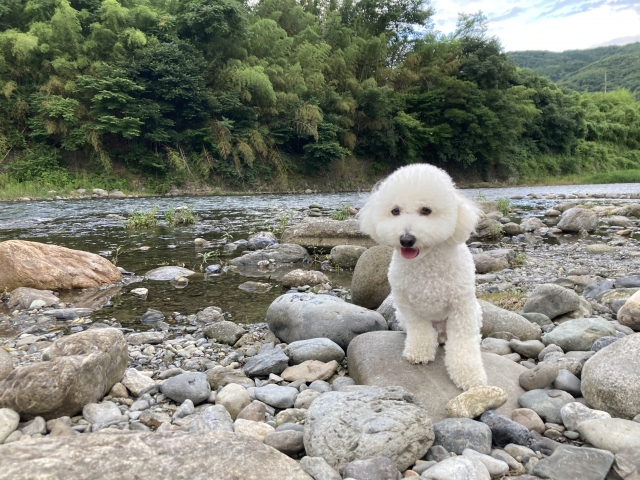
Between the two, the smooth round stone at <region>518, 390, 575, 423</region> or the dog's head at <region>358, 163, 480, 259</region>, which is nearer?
the smooth round stone at <region>518, 390, 575, 423</region>

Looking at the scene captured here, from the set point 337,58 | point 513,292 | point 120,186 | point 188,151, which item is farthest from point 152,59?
point 513,292

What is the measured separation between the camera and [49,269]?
20.2ft

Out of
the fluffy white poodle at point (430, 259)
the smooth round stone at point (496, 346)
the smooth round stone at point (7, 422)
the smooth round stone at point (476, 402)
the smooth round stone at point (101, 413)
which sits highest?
the fluffy white poodle at point (430, 259)

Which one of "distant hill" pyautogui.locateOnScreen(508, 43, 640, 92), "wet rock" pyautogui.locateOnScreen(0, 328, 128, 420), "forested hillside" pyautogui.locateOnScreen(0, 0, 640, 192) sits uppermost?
"distant hill" pyautogui.locateOnScreen(508, 43, 640, 92)

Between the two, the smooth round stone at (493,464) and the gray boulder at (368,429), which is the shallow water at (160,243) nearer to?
the gray boulder at (368,429)

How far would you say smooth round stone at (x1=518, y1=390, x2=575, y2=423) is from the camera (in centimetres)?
249

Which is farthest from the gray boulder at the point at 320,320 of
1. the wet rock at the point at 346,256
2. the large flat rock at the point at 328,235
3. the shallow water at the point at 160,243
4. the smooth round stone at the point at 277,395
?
the large flat rock at the point at 328,235

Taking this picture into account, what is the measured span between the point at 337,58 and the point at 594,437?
128 feet

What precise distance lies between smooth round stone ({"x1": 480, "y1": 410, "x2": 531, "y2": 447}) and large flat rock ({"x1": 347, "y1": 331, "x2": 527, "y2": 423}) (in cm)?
26

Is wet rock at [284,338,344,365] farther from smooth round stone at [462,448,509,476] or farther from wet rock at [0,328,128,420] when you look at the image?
smooth round stone at [462,448,509,476]

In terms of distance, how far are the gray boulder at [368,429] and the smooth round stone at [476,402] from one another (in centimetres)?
30

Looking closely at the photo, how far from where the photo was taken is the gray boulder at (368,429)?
202 centimetres

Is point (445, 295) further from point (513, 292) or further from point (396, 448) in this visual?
point (513, 292)

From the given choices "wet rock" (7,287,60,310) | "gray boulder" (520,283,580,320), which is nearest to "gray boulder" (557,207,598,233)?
"gray boulder" (520,283,580,320)
